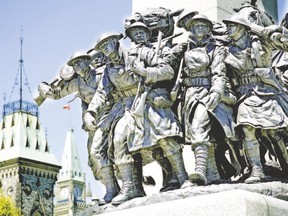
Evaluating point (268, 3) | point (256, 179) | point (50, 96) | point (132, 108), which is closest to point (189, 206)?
point (256, 179)

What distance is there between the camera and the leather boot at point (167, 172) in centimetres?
1012

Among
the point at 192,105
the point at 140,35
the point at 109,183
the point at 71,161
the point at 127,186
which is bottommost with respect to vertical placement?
the point at 127,186

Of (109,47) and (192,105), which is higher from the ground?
(109,47)

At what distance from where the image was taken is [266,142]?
10.3 m

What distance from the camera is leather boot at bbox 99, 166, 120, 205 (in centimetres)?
1052

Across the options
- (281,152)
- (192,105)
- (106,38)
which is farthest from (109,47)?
(281,152)

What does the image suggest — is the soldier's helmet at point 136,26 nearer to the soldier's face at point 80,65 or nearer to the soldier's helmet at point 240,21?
the soldier's face at point 80,65

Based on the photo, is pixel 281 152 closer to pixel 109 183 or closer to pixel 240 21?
pixel 240 21

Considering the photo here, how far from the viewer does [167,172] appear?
34.1 feet

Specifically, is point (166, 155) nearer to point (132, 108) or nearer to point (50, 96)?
point (132, 108)

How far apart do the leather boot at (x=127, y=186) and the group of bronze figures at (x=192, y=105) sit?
0.01m

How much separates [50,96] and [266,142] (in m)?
3.10

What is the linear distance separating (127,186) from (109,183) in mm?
407

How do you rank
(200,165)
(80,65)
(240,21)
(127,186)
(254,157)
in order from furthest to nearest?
(80,65) → (127,186) → (240,21) → (254,157) → (200,165)
